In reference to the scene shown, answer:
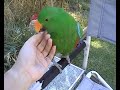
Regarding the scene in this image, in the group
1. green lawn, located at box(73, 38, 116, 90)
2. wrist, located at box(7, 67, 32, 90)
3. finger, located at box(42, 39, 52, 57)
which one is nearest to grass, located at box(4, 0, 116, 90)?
green lawn, located at box(73, 38, 116, 90)

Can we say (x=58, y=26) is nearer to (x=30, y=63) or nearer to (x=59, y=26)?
(x=59, y=26)

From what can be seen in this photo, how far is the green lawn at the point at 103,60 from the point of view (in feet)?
8.21

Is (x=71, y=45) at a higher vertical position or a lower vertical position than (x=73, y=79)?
higher

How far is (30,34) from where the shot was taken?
2.29m

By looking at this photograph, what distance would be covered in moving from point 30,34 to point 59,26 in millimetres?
1090

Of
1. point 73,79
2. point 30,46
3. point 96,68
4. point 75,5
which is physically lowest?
point 96,68

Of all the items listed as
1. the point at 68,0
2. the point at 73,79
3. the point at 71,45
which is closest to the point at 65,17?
the point at 71,45

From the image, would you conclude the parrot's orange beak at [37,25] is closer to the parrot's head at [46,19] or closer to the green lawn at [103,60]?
the parrot's head at [46,19]

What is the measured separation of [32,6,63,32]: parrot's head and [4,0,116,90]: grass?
911mm

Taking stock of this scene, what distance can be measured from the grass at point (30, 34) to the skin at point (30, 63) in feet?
2.82

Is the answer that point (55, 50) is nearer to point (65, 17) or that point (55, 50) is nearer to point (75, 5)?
point (65, 17)

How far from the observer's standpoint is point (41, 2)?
262 centimetres

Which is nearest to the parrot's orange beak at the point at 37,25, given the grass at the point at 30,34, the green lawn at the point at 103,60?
the grass at the point at 30,34

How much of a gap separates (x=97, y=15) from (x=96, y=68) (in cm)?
114
